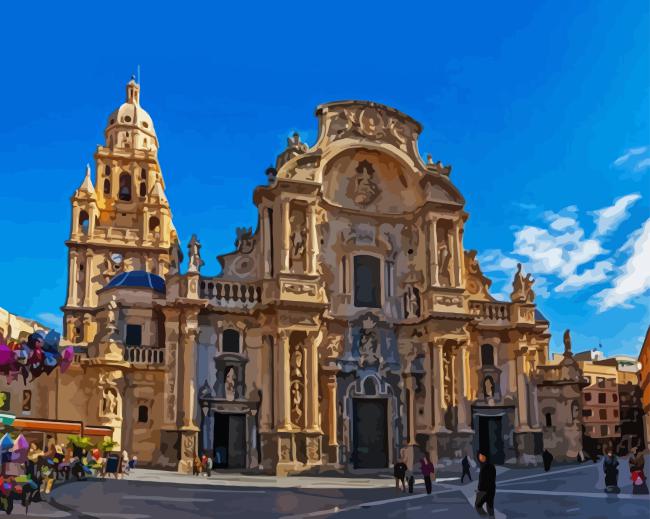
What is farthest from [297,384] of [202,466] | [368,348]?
[202,466]

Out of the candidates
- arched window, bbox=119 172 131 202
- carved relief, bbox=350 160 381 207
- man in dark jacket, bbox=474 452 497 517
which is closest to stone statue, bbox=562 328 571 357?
carved relief, bbox=350 160 381 207

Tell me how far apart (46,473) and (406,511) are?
390 inches

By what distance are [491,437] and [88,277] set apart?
3412 centimetres

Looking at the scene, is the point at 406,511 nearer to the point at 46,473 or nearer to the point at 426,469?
the point at 426,469

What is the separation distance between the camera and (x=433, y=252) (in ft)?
122

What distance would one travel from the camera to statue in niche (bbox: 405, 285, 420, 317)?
3747 centimetres

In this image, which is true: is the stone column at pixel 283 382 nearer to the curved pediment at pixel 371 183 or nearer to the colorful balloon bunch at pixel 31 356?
the curved pediment at pixel 371 183

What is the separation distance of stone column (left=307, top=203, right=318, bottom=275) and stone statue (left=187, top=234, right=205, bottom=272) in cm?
492

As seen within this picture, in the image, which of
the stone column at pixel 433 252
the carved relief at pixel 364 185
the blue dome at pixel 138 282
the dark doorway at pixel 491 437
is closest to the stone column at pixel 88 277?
the blue dome at pixel 138 282

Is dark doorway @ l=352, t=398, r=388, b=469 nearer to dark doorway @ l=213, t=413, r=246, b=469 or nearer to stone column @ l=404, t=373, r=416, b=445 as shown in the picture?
stone column @ l=404, t=373, r=416, b=445

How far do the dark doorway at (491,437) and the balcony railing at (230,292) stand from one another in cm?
1289

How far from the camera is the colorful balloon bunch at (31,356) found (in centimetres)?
1280

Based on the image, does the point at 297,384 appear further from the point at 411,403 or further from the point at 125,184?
the point at 125,184

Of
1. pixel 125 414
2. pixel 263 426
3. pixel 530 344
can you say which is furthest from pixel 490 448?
pixel 125 414
